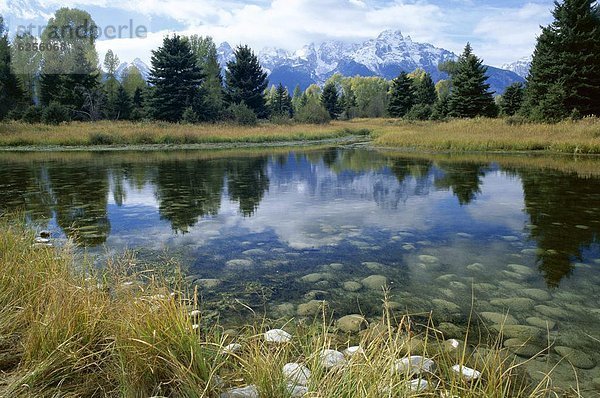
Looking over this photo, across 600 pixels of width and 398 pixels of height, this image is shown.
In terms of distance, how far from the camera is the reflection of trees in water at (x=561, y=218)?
4184 millimetres

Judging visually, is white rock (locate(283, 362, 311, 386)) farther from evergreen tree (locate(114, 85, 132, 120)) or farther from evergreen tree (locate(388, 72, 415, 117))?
evergreen tree (locate(388, 72, 415, 117))

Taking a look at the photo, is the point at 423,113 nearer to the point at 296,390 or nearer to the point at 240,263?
the point at 240,263

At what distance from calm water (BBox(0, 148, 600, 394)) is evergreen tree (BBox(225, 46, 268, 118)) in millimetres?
28045

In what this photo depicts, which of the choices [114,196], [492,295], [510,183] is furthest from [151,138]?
[492,295]

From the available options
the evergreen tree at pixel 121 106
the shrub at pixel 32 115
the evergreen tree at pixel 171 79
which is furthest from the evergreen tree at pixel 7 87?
the evergreen tree at pixel 171 79

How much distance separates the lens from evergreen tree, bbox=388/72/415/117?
159 ft

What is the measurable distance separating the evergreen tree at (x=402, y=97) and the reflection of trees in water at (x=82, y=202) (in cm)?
4204

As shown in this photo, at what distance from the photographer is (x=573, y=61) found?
21625 mm

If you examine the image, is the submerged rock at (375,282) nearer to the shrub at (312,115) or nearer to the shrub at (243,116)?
the shrub at (243,116)

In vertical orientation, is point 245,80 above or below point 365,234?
above

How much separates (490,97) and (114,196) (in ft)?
97.5

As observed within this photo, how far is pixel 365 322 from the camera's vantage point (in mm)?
2924

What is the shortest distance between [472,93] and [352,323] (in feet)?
104

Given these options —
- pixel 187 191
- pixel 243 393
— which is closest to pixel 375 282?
pixel 243 393
